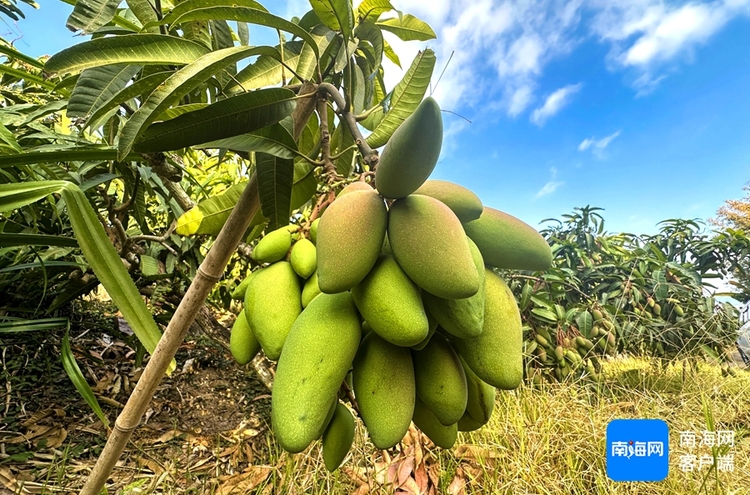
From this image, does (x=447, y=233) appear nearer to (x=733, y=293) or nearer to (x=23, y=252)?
(x=23, y=252)

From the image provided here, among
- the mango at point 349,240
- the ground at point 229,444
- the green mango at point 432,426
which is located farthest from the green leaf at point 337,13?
the ground at point 229,444

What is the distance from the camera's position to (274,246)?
662 mm

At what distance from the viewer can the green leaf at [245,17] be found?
0.67 m

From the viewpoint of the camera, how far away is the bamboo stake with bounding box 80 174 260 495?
775 millimetres

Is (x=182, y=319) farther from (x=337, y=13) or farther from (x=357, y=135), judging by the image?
(x=337, y=13)

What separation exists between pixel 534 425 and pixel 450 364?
95.2 inches

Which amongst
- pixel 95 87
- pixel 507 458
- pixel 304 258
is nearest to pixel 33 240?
pixel 95 87

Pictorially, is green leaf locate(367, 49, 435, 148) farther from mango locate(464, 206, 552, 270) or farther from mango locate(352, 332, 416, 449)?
mango locate(352, 332, 416, 449)

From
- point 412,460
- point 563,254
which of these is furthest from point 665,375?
point 412,460

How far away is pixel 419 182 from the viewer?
0.47 m

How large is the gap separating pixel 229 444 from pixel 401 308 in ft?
5.97

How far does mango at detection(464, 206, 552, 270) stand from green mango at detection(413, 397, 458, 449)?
22 cm

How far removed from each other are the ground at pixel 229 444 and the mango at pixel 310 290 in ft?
4.72

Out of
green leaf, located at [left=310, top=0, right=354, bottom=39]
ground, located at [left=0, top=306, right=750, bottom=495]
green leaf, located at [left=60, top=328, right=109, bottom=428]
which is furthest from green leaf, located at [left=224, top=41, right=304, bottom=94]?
ground, located at [left=0, top=306, right=750, bottom=495]
